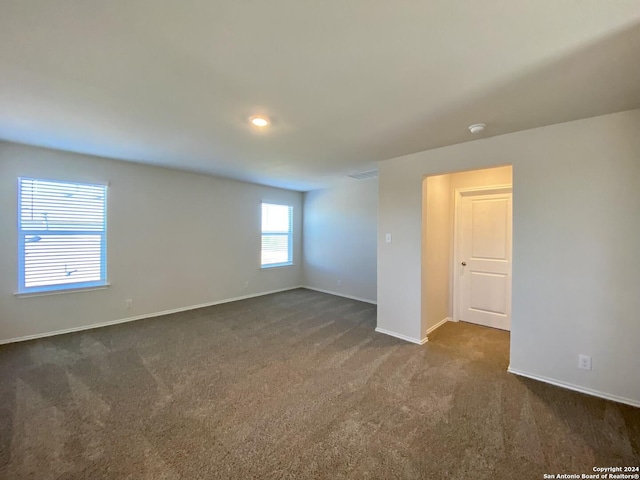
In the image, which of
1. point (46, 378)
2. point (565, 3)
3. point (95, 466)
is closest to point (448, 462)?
point (95, 466)

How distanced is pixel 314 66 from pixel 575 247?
267 cm

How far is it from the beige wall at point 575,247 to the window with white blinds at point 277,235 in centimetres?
410

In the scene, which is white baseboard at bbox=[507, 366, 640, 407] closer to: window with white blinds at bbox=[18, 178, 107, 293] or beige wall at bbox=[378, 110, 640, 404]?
beige wall at bbox=[378, 110, 640, 404]

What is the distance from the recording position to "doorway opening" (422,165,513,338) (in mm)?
3772

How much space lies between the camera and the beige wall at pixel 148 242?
3.33m

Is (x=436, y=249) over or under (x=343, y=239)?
under

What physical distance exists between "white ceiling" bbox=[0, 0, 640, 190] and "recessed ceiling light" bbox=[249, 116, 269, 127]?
93 millimetres

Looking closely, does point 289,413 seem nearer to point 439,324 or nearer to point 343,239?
point 439,324

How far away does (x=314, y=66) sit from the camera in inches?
65.2

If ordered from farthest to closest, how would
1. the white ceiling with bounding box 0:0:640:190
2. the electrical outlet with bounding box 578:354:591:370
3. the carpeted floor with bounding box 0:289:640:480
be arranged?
the electrical outlet with bounding box 578:354:591:370
the carpeted floor with bounding box 0:289:640:480
the white ceiling with bounding box 0:0:640:190

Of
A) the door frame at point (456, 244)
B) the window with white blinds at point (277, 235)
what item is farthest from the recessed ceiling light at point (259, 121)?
the window with white blinds at point (277, 235)

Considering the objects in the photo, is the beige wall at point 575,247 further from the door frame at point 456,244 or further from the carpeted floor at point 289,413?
the door frame at point 456,244

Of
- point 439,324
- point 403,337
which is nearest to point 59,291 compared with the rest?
point 403,337

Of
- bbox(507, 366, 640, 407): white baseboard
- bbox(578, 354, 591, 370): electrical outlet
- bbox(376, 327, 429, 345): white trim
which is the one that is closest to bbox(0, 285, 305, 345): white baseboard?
bbox(376, 327, 429, 345): white trim
